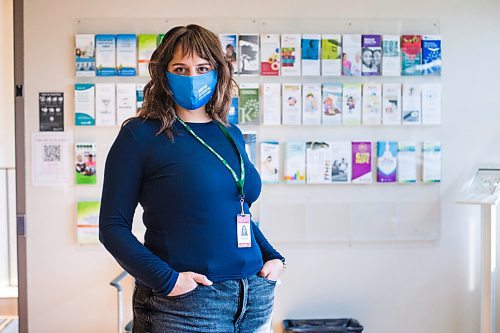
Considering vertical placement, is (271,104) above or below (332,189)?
above

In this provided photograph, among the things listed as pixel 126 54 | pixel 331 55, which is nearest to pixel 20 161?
pixel 126 54

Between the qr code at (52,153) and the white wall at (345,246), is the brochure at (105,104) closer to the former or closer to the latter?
the white wall at (345,246)

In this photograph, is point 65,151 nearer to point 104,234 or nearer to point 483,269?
point 104,234

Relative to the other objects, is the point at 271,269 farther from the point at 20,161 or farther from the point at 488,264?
the point at 20,161

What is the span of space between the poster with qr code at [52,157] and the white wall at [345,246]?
5 centimetres

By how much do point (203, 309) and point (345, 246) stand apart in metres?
2.16

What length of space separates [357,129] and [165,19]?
1.25 metres

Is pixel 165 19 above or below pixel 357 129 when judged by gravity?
above

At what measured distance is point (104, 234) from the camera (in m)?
1.35

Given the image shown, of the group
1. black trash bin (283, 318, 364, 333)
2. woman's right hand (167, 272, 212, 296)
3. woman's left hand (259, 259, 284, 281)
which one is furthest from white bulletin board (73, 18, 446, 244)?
woman's right hand (167, 272, 212, 296)

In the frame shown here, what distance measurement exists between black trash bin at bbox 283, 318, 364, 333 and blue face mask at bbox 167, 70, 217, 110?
6.79 feet

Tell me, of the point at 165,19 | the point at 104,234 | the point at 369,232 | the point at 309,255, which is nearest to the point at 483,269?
the point at 369,232

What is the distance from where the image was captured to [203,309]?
1333 mm

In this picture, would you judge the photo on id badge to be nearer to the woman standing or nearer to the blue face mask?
the woman standing
